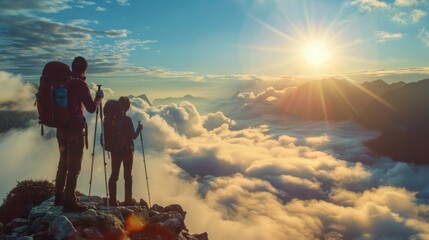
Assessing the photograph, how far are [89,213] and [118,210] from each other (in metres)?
1.43

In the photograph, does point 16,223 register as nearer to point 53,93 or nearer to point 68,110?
point 68,110

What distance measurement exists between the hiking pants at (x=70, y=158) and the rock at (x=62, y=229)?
1069 millimetres

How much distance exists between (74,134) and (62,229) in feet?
7.34

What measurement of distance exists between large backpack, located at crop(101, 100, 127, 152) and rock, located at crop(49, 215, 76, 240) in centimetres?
341

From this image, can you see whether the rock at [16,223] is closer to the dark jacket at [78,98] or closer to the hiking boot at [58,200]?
the hiking boot at [58,200]

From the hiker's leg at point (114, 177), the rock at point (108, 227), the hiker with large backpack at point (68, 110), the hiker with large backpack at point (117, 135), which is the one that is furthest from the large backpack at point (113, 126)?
the rock at point (108, 227)

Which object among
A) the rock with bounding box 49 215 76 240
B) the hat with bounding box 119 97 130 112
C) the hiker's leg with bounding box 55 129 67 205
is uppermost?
the hat with bounding box 119 97 130 112

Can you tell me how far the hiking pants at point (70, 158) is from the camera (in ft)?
27.8

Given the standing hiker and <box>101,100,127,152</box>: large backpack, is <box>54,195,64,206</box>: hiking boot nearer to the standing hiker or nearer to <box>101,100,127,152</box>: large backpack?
the standing hiker

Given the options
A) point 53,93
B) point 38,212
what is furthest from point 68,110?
point 38,212

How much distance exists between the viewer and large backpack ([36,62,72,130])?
25.9 feet

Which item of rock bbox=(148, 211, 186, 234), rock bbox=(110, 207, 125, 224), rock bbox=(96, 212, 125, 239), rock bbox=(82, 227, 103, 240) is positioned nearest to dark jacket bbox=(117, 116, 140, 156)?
rock bbox=(110, 207, 125, 224)

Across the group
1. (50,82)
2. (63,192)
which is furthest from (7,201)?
(50,82)

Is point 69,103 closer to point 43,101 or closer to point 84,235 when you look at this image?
point 43,101
